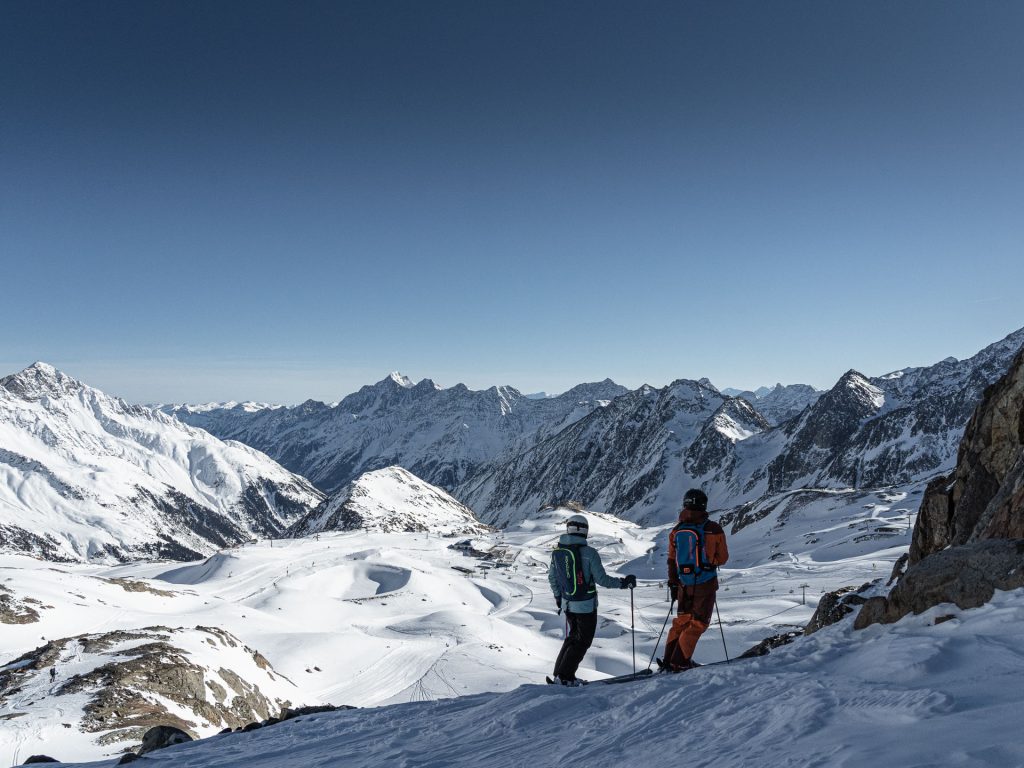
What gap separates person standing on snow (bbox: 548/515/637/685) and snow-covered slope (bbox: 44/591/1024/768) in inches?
43.3

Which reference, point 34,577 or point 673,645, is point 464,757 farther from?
point 34,577

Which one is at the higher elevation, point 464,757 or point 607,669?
point 464,757

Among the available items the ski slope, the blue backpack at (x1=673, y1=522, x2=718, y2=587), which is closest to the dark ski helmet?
the blue backpack at (x1=673, y1=522, x2=718, y2=587)

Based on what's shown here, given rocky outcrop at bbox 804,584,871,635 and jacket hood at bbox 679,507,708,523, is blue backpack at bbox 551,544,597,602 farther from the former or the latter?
rocky outcrop at bbox 804,584,871,635

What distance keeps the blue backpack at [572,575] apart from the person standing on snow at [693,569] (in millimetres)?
1708

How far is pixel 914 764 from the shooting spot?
500cm

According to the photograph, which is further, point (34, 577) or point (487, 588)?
point (487, 588)

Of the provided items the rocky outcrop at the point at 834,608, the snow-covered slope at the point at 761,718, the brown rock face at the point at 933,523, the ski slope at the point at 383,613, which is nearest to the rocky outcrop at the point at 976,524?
the brown rock face at the point at 933,523

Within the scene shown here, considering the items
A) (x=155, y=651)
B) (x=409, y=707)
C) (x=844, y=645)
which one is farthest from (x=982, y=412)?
(x=155, y=651)

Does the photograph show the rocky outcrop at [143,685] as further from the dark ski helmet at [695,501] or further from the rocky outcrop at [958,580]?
the rocky outcrop at [958,580]

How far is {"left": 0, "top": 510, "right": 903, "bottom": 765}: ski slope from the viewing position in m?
48.9

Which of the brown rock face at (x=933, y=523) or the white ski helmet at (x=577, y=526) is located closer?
the white ski helmet at (x=577, y=526)

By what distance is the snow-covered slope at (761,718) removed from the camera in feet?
19.3

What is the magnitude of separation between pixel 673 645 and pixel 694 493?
3.22m
